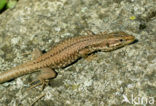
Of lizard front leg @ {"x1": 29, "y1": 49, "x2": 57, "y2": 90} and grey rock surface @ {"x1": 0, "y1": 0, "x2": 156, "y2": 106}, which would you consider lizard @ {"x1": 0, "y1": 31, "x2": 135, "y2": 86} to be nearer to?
lizard front leg @ {"x1": 29, "y1": 49, "x2": 57, "y2": 90}

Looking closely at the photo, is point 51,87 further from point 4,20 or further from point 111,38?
point 4,20

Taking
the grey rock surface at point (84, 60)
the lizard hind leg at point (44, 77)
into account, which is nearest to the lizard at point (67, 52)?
the lizard hind leg at point (44, 77)

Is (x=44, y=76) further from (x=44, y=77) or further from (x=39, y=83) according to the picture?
(x=39, y=83)

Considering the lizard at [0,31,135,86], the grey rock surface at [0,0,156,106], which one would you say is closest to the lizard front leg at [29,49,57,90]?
the lizard at [0,31,135,86]

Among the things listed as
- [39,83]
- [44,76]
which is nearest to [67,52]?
[44,76]

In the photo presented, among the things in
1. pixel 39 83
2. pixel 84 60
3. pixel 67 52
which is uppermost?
pixel 67 52

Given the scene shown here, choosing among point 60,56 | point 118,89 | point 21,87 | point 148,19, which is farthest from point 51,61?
point 148,19

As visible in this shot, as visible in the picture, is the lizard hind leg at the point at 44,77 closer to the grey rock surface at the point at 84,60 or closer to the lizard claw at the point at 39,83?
the lizard claw at the point at 39,83
